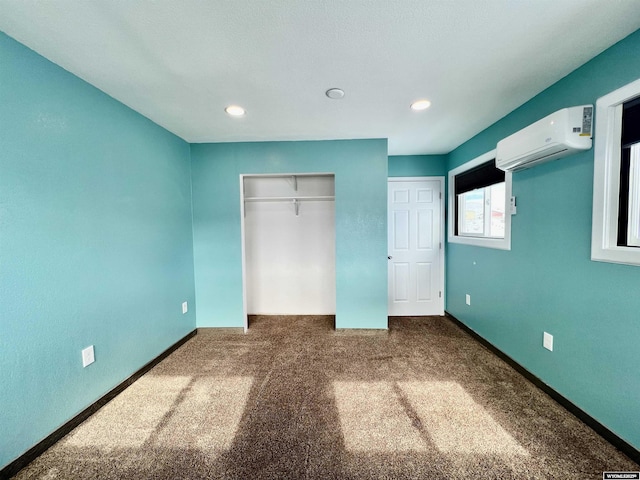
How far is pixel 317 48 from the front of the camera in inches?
52.6

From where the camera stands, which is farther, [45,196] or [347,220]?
[347,220]

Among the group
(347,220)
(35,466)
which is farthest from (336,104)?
(35,466)

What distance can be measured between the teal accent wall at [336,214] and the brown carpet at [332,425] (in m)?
0.63

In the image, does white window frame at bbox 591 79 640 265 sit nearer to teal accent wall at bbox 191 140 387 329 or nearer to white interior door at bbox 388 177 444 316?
teal accent wall at bbox 191 140 387 329

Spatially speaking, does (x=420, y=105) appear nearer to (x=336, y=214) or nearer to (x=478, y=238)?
(x=336, y=214)

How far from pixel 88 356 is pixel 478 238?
11.8ft

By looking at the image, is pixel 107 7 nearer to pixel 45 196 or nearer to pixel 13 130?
pixel 13 130

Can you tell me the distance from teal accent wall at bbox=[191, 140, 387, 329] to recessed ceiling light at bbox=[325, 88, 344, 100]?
0.96m

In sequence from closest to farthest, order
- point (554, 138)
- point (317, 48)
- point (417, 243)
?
point (317, 48) < point (554, 138) < point (417, 243)

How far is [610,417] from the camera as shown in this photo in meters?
1.38

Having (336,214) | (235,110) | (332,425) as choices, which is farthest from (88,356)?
(336,214)

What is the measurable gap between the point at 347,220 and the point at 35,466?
2835 mm

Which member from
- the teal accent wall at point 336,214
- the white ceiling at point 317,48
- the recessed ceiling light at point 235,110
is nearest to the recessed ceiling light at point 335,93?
the white ceiling at point 317,48

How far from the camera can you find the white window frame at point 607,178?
1350 millimetres
